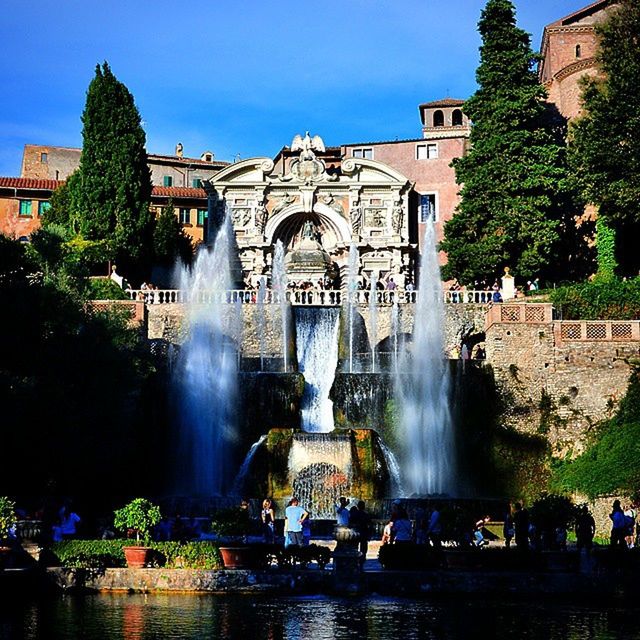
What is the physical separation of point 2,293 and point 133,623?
14.2m

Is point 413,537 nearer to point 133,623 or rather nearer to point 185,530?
point 185,530

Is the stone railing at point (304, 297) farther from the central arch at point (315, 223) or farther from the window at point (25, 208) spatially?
the window at point (25, 208)

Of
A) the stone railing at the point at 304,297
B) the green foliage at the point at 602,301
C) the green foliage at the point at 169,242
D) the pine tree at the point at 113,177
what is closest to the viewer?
the green foliage at the point at 602,301

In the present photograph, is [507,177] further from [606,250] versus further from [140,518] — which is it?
[140,518]

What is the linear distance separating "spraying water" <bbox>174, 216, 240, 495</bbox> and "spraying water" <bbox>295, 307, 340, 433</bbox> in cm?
229

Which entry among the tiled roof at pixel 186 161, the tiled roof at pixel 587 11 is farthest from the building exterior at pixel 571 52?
the tiled roof at pixel 186 161

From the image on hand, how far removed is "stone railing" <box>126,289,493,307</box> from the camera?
40.4m

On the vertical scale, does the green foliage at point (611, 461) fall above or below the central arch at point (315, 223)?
below

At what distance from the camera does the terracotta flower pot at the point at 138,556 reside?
18547mm

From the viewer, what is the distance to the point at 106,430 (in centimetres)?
2878

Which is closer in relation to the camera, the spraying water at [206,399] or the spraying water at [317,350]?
the spraying water at [206,399]

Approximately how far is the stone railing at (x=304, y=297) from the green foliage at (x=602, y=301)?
167 inches

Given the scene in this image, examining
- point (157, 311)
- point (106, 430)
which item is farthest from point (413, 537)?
point (157, 311)

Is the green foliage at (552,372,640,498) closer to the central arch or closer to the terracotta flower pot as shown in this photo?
the terracotta flower pot
